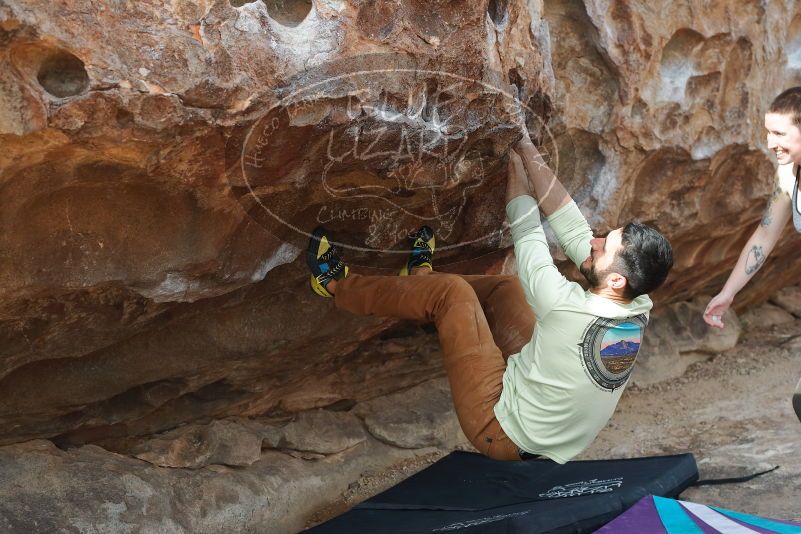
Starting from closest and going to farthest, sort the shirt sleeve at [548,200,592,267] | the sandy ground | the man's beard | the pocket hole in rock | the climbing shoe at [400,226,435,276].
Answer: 1. the pocket hole in rock
2. the man's beard
3. the shirt sleeve at [548,200,592,267]
4. the climbing shoe at [400,226,435,276]
5. the sandy ground

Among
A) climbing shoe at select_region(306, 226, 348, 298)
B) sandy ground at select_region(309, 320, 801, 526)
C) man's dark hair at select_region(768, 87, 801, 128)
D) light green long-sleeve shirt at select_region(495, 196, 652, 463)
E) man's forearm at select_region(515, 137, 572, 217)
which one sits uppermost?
man's dark hair at select_region(768, 87, 801, 128)

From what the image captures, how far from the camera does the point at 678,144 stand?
3721mm

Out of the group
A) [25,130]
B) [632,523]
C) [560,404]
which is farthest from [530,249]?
[25,130]

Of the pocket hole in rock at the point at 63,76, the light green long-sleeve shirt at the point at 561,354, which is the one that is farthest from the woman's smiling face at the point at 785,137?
the pocket hole in rock at the point at 63,76

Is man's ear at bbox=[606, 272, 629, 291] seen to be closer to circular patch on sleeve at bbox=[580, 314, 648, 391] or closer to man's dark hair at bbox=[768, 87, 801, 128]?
circular patch on sleeve at bbox=[580, 314, 648, 391]

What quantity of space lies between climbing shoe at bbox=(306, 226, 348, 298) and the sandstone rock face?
0.18 feet

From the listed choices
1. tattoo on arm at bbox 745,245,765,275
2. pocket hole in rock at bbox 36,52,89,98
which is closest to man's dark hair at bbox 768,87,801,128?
tattoo on arm at bbox 745,245,765,275

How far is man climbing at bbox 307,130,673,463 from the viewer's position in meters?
2.54

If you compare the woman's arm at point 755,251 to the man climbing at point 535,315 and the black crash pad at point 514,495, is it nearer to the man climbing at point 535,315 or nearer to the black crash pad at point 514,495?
the man climbing at point 535,315

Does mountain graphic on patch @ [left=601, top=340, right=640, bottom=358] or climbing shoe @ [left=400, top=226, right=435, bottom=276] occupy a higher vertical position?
climbing shoe @ [left=400, top=226, right=435, bottom=276]

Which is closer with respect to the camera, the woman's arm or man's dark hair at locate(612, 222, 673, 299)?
man's dark hair at locate(612, 222, 673, 299)

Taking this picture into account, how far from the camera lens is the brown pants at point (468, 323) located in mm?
2809

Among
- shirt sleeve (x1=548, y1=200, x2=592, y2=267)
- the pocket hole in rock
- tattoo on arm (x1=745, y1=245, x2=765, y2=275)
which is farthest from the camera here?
tattoo on arm (x1=745, y1=245, x2=765, y2=275)

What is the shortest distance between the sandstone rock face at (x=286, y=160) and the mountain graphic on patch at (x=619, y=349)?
0.71m
